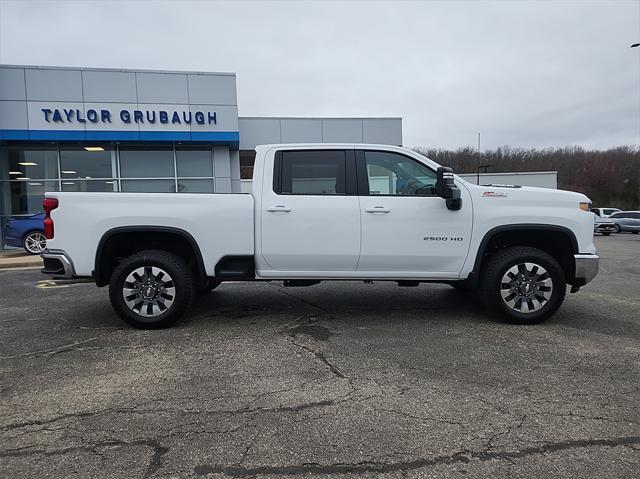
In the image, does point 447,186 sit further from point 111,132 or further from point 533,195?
point 111,132

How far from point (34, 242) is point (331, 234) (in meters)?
13.0

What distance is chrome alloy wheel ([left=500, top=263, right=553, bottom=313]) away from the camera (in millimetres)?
5152

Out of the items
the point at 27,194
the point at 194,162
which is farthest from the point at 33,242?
the point at 194,162

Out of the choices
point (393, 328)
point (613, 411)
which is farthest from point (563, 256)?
point (613, 411)

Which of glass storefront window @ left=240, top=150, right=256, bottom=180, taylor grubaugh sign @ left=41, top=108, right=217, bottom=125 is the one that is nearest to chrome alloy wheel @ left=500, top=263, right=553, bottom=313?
taylor grubaugh sign @ left=41, top=108, right=217, bottom=125

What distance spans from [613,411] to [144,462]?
313 centimetres

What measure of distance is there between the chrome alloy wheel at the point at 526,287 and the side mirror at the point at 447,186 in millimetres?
1062

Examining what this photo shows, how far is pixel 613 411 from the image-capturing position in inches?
125

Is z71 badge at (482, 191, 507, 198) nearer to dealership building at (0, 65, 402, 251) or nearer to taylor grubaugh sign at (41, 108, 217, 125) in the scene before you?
dealership building at (0, 65, 402, 251)

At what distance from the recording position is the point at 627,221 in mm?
29281

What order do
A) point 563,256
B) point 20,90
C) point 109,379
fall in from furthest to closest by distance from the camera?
point 20,90 < point 563,256 < point 109,379

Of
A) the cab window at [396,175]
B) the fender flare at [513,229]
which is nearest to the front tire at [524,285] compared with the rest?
the fender flare at [513,229]

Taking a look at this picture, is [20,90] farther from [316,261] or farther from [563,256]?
[563,256]

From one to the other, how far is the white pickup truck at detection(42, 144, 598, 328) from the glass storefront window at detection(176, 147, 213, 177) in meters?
13.8
